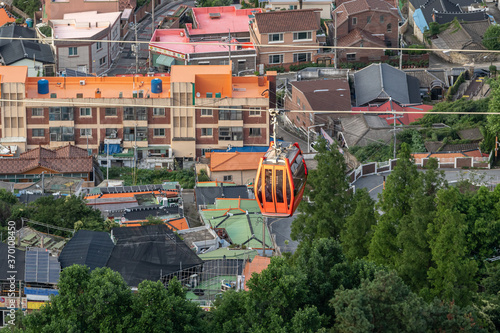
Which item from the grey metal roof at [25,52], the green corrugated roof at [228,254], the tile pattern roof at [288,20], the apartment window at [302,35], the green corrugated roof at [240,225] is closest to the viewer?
the green corrugated roof at [228,254]

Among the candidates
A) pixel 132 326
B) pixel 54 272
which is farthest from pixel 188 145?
pixel 132 326

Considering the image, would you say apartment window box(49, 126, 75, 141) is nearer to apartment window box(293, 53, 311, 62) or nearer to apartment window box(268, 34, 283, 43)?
apartment window box(268, 34, 283, 43)

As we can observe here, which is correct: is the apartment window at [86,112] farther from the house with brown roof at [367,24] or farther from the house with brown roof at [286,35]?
the house with brown roof at [367,24]

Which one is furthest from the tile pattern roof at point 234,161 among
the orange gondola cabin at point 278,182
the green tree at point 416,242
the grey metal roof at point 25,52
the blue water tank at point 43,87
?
the green tree at point 416,242

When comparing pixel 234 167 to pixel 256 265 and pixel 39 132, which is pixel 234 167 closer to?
pixel 39 132

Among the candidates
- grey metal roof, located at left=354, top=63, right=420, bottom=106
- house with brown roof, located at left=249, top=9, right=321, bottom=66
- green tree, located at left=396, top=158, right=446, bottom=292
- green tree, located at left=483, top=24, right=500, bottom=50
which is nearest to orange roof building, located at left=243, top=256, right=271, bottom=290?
green tree, located at left=396, top=158, right=446, bottom=292

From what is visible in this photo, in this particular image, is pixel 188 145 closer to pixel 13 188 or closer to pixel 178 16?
pixel 13 188

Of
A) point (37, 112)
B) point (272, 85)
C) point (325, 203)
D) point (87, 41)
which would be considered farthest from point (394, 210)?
point (87, 41)
